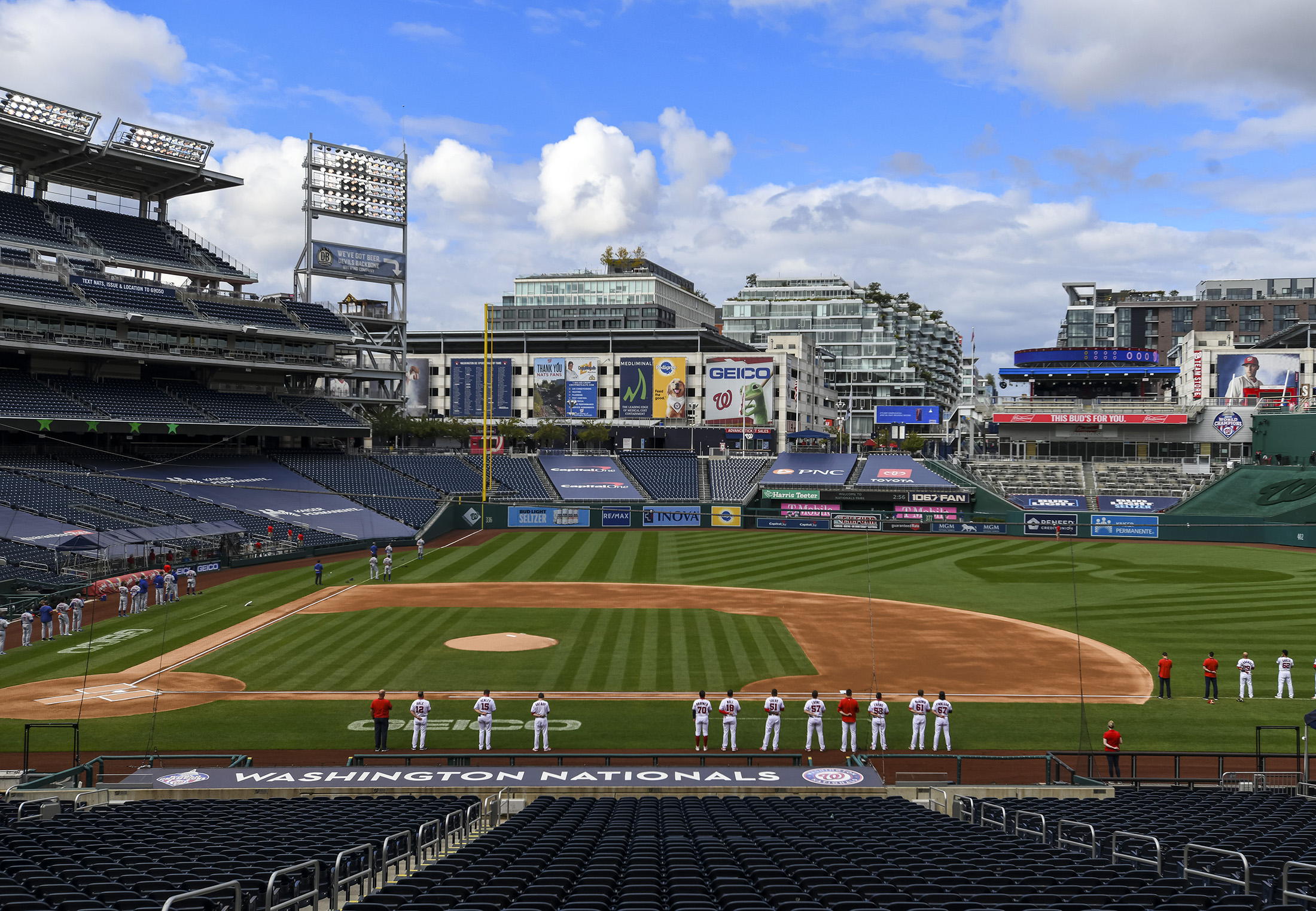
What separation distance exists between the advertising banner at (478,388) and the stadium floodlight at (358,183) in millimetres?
19275

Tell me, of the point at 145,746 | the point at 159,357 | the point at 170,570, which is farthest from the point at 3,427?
the point at 145,746

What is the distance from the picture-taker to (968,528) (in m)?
64.9

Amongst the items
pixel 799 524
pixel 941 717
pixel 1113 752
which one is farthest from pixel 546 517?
pixel 1113 752

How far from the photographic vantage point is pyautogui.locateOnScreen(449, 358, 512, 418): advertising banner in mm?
90312

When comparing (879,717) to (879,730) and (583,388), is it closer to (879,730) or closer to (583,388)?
(879,730)

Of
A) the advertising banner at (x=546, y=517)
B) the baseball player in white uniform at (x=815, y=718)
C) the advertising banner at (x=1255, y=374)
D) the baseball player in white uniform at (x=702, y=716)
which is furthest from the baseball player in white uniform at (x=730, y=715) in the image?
the advertising banner at (x=1255, y=374)

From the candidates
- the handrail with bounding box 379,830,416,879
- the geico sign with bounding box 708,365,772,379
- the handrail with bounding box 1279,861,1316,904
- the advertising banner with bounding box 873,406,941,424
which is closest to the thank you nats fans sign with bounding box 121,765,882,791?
the handrail with bounding box 379,830,416,879

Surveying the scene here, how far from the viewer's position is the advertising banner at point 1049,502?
66.3 meters

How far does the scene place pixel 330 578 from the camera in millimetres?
43250

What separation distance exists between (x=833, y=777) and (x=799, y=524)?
2013 inches

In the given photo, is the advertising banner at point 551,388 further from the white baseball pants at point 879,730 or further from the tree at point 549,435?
the white baseball pants at point 879,730

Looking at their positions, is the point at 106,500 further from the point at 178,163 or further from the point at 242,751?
the point at 242,751

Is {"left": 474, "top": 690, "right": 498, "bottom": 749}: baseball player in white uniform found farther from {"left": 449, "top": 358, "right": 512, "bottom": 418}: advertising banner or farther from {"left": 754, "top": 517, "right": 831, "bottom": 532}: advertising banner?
{"left": 449, "top": 358, "right": 512, "bottom": 418}: advertising banner

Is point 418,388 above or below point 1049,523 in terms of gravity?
above
